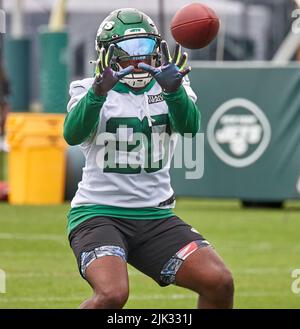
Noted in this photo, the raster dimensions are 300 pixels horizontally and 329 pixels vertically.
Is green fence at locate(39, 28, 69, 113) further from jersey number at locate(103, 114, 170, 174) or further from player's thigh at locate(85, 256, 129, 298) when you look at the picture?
player's thigh at locate(85, 256, 129, 298)

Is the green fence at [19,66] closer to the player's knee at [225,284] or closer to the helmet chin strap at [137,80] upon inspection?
the helmet chin strap at [137,80]

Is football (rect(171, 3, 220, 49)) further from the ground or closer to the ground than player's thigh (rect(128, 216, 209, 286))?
further from the ground

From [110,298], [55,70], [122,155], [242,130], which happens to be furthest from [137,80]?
[55,70]

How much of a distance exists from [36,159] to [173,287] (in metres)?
6.45

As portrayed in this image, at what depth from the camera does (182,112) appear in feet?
22.5

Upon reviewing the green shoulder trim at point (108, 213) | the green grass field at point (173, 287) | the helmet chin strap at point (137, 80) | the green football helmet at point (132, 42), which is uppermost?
the green football helmet at point (132, 42)

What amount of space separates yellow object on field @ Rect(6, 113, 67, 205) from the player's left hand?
9990 mm

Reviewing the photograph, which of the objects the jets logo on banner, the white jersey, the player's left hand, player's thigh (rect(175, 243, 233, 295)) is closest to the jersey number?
the white jersey

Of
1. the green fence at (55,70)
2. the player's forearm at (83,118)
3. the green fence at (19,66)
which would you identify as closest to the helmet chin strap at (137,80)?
the player's forearm at (83,118)

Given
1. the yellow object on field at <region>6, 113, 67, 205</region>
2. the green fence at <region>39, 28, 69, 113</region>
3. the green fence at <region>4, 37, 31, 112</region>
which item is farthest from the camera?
the green fence at <region>4, 37, 31, 112</region>

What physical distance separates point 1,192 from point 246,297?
7.88m

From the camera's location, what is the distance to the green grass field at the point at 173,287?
971cm

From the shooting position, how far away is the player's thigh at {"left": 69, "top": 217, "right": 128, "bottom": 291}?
6.47 m

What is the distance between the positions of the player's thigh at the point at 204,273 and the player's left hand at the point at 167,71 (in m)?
0.90
